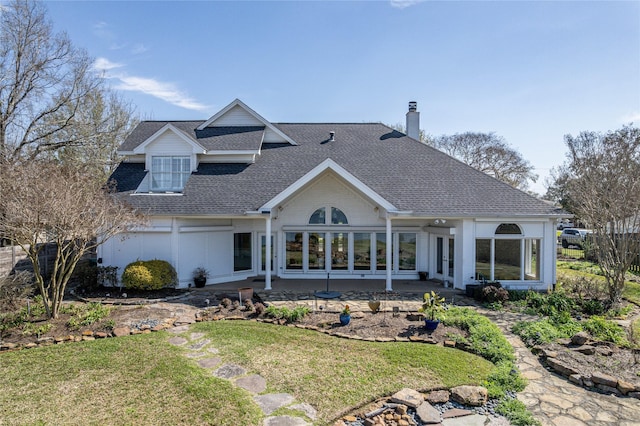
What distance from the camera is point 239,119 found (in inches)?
774

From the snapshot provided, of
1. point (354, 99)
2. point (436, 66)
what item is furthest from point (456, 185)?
point (354, 99)

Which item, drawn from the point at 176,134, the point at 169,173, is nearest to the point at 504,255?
the point at 169,173

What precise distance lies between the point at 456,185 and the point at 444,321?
815cm

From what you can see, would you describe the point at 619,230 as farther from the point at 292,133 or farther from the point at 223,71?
the point at 223,71

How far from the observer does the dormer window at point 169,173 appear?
16766 millimetres

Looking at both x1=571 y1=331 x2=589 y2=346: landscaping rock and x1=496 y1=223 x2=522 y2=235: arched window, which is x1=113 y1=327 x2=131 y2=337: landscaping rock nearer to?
x1=571 y1=331 x2=589 y2=346: landscaping rock

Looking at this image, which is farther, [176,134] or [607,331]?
[176,134]

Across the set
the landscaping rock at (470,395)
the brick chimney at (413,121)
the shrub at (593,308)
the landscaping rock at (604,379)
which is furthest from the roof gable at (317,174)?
the brick chimney at (413,121)

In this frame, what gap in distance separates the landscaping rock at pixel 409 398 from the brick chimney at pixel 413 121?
58.3 ft

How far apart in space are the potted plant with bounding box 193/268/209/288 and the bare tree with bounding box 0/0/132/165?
1098 cm

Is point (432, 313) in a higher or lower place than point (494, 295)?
higher

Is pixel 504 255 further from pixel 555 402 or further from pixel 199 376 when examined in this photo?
pixel 199 376

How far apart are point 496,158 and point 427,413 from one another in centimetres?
4579

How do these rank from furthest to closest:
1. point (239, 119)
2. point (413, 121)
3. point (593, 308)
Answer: point (413, 121), point (239, 119), point (593, 308)
